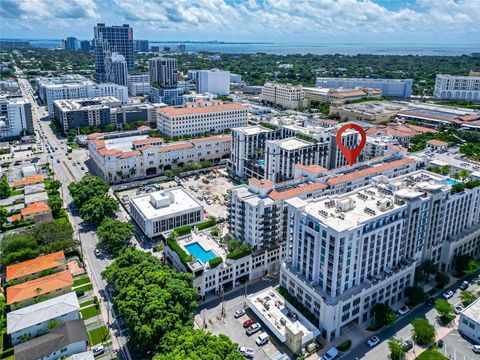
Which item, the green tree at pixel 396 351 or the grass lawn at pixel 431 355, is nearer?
the grass lawn at pixel 431 355

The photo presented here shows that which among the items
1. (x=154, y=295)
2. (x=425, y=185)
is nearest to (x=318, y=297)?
(x=154, y=295)

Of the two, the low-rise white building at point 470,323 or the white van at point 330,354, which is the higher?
the low-rise white building at point 470,323

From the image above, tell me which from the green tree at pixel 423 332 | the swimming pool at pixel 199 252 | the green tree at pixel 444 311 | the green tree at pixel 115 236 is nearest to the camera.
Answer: the green tree at pixel 423 332

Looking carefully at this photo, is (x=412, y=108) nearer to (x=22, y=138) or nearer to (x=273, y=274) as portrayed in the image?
(x=273, y=274)

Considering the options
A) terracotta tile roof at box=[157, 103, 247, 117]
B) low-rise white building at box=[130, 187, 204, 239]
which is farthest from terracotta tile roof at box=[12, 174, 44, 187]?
terracotta tile roof at box=[157, 103, 247, 117]

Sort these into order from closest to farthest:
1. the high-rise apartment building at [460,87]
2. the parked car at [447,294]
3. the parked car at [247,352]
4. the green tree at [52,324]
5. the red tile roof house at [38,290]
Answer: the parked car at [247,352]
the green tree at [52,324]
the red tile roof house at [38,290]
the parked car at [447,294]
the high-rise apartment building at [460,87]

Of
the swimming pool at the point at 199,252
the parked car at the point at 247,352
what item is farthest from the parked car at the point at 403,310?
the swimming pool at the point at 199,252

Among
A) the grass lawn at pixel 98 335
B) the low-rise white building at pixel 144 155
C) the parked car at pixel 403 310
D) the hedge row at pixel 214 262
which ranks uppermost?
the low-rise white building at pixel 144 155

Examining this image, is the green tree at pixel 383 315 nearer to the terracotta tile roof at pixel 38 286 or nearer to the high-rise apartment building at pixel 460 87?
the terracotta tile roof at pixel 38 286
